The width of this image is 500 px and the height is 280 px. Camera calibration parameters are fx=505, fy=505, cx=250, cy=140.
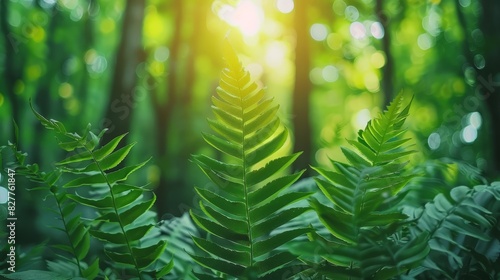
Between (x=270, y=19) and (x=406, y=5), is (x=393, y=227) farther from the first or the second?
(x=270, y=19)

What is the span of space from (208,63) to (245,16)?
2844 mm

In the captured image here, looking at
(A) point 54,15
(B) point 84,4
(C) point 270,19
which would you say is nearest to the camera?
(A) point 54,15

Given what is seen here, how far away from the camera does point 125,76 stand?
5.20 meters

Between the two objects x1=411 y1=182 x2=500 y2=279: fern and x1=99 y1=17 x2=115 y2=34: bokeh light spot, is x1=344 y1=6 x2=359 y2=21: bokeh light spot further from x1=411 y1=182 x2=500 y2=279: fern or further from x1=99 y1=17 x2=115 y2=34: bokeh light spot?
x1=411 y1=182 x2=500 y2=279: fern

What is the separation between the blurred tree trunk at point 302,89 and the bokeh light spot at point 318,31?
3.29 meters

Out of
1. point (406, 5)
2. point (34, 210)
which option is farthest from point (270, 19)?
point (34, 210)

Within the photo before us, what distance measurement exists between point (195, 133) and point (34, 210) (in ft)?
15.3

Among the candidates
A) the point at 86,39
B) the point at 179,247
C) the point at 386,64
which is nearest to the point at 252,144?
the point at 179,247

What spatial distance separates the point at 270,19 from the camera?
34.1 feet

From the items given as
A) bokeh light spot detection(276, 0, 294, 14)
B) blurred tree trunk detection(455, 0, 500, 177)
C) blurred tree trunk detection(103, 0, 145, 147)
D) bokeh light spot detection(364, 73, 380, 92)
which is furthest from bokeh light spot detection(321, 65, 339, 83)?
blurred tree trunk detection(103, 0, 145, 147)

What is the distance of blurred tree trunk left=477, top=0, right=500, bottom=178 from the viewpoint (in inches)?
198

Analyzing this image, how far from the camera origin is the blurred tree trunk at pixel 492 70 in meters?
5.04

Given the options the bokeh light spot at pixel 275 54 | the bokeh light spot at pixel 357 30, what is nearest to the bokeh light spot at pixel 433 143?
the bokeh light spot at pixel 357 30

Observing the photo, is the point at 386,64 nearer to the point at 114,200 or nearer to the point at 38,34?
the point at 114,200
